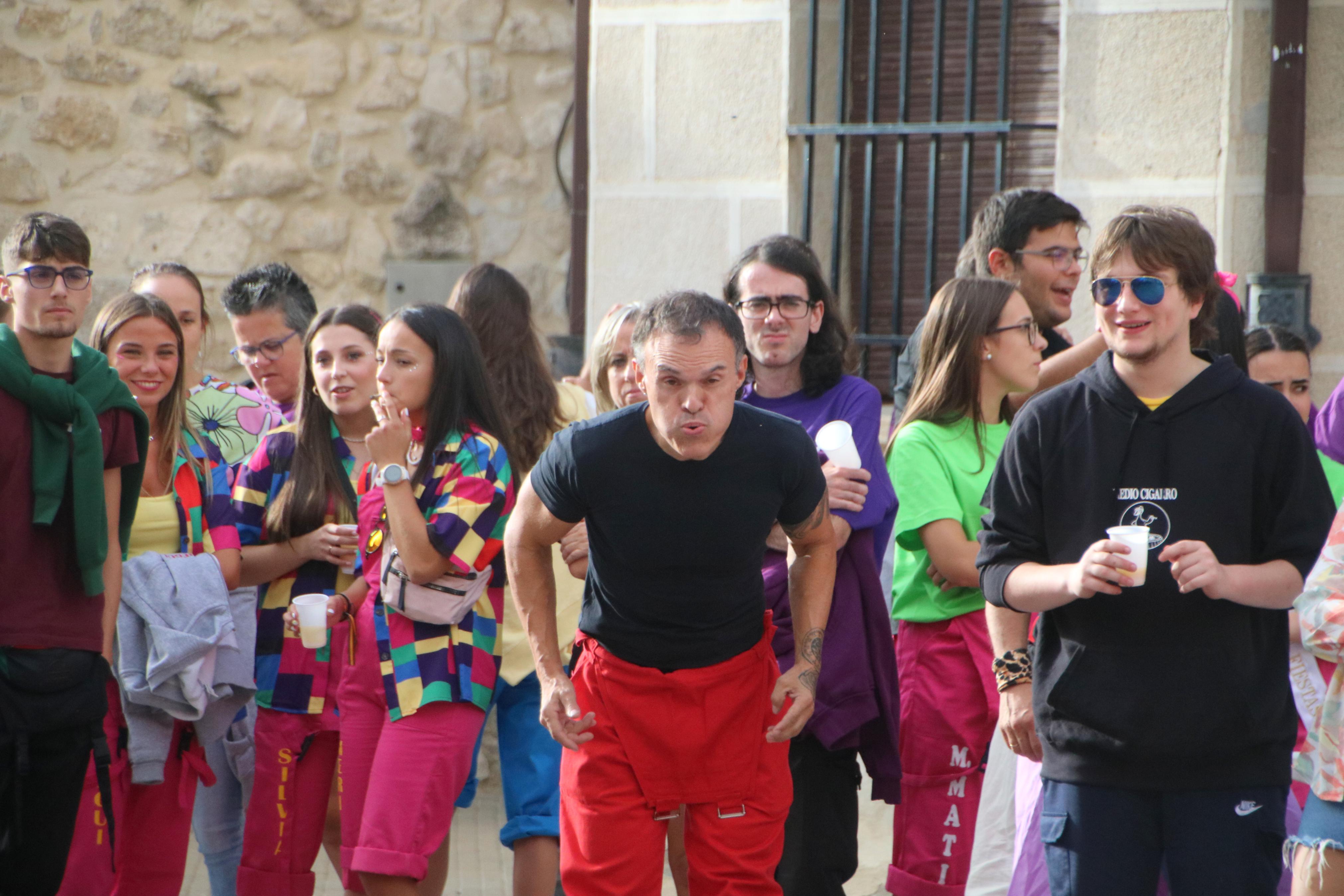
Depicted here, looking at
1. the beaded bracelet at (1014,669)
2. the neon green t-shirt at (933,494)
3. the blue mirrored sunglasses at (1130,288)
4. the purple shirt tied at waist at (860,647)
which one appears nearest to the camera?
the blue mirrored sunglasses at (1130,288)

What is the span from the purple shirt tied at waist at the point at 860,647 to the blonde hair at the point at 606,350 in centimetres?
95

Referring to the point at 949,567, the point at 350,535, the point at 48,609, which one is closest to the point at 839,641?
the point at 949,567

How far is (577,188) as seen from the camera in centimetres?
620

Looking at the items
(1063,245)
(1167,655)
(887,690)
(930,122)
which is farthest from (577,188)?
(1167,655)

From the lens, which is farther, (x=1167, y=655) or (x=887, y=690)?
(x=887, y=690)

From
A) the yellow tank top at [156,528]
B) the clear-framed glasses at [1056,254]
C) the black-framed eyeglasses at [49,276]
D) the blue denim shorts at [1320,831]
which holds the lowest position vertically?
the blue denim shorts at [1320,831]

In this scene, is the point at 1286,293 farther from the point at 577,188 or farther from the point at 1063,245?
the point at 577,188

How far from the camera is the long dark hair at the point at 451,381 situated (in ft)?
12.3

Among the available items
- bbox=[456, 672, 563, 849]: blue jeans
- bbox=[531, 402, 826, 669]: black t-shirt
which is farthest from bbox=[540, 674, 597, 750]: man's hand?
bbox=[456, 672, 563, 849]: blue jeans

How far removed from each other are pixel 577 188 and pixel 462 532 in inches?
117

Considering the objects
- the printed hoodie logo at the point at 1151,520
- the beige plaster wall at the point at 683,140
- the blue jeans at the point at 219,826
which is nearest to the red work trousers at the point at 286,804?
the blue jeans at the point at 219,826

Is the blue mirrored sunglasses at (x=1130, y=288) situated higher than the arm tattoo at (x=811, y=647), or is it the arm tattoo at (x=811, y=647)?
the blue mirrored sunglasses at (x=1130, y=288)

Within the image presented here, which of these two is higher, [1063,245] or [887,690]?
[1063,245]

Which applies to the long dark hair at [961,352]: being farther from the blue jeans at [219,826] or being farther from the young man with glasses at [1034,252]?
the blue jeans at [219,826]
